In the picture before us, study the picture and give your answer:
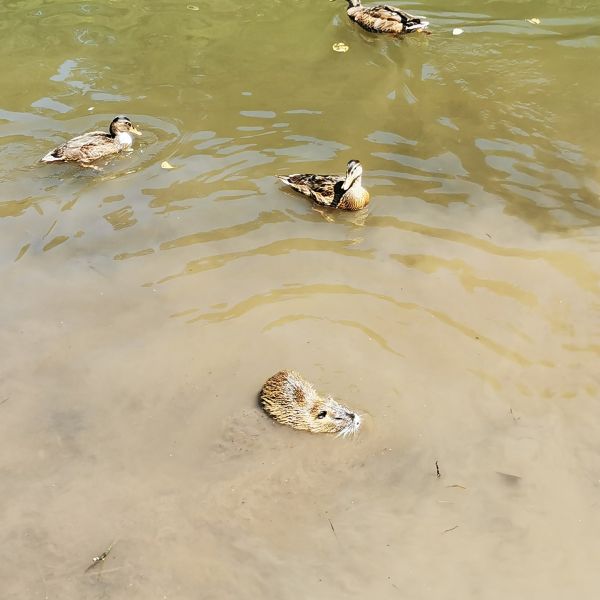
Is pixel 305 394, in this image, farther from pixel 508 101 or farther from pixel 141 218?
pixel 508 101

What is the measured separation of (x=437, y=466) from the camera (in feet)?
15.9

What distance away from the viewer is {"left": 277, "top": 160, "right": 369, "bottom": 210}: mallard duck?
279 inches

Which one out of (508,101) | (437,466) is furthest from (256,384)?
(508,101)

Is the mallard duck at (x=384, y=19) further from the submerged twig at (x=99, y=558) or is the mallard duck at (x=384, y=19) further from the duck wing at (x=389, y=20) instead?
the submerged twig at (x=99, y=558)

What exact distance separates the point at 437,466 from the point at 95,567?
2612 millimetres

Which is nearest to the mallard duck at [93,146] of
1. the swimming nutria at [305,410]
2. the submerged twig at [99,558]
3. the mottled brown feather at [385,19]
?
the swimming nutria at [305,410]

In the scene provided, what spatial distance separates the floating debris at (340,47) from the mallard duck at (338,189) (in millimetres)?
4173

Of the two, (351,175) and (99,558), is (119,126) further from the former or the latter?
(99,558)

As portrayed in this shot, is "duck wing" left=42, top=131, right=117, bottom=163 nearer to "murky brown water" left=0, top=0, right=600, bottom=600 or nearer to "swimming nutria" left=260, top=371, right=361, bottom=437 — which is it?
"murky brown water" left=0, top=0, right=600, bottom=600

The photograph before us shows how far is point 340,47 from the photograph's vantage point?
1063 centimetres

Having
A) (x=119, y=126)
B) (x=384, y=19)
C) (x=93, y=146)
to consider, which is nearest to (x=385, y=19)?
(x=384, y=19)

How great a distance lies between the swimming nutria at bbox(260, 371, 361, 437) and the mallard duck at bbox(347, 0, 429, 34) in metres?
7.67

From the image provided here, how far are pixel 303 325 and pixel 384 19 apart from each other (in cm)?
714

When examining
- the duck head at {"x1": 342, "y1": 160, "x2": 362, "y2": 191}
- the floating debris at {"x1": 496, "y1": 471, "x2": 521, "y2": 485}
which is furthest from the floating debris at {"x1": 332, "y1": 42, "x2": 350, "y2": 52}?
the floating debris at {"x1": 496, "y1": 471, "x2": 521, "y2": 485}
